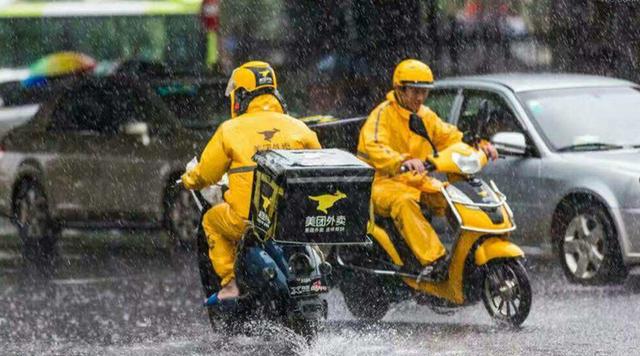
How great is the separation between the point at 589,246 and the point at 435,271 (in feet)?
7.27

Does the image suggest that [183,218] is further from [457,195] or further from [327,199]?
[327,199]

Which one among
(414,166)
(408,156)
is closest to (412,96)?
(408,156)

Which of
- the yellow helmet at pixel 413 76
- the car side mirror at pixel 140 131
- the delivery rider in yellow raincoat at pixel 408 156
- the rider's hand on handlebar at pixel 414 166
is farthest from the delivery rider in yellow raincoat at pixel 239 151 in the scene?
the car side mirror at pixel 140 131

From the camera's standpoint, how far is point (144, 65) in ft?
78.4

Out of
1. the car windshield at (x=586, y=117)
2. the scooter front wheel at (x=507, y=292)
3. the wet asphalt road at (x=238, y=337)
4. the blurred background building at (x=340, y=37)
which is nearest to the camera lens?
the wet asphalt road at (x=238, y=337)

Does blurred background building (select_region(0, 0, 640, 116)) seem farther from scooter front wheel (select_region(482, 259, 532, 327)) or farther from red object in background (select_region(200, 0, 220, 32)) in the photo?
scooter front wheel (select_region(482, 259, 532, 327))

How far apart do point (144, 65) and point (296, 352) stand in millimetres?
13007

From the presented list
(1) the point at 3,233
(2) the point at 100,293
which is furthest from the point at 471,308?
(1) the point at 3,233

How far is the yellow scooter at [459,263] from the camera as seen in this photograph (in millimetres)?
12578

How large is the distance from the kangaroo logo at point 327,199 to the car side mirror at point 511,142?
4.28 metres

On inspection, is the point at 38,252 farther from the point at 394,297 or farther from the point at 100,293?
the point at 394,297

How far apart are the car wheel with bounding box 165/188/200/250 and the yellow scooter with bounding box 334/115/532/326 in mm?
5418

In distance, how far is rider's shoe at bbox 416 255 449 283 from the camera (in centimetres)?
1291

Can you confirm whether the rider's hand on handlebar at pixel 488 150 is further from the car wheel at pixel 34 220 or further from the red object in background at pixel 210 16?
the red object in background at pixel 210 16
